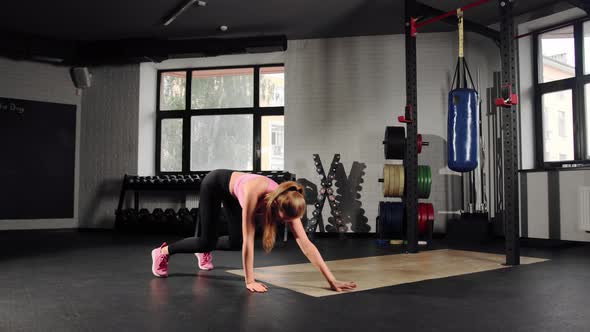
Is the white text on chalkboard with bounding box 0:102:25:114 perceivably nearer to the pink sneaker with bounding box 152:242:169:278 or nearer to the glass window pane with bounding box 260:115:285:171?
the glass window pane with bounding box 260:115:285:171

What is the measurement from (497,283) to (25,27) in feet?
22.0

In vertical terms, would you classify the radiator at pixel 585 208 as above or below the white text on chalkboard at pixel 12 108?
below

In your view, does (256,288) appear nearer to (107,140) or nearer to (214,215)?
(214,215)

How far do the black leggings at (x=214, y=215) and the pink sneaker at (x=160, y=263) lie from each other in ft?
0.68

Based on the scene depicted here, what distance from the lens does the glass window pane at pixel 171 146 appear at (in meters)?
7.36

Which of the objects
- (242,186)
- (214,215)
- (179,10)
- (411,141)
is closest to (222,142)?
(179,10)

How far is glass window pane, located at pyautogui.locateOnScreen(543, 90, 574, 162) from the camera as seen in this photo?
5414 mm

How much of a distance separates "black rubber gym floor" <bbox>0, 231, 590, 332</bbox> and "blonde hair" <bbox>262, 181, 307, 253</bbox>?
1.20ft

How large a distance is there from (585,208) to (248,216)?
4096 mm

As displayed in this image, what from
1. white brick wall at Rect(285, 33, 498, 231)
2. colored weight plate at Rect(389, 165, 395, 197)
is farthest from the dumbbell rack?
colored weight plate at Rect(389, 165, 395, 197)

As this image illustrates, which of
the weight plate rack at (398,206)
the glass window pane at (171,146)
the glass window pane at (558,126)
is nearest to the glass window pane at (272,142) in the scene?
the glass window pane at (171,146)

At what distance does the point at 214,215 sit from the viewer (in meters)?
2.81

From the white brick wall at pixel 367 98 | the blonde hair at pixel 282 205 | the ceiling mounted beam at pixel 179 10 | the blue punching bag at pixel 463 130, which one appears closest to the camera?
the blonde hair at pixel 282 205

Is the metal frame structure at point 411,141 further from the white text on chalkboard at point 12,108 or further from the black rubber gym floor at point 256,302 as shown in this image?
the white text on chalkboard at point 12,108
